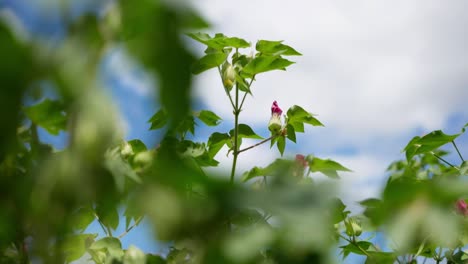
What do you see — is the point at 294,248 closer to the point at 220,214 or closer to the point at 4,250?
the point at 220,214

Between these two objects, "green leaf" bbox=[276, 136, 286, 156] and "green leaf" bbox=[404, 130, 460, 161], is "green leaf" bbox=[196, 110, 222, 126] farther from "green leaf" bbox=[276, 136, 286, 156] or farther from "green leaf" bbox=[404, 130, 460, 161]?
"green leaf" bbox=[404, 130, 460, 161]

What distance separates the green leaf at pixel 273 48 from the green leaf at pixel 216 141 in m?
0.22

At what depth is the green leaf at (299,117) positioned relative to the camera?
1.26 meters

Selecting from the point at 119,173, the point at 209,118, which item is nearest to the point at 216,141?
the point at 209,118

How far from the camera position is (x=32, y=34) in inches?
12.7

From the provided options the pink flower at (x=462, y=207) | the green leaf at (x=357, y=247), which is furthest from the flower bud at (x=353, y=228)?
the pink flower at (x=462, y=207)

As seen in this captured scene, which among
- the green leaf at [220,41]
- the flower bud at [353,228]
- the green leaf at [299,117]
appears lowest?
the flower bud at [353,228]

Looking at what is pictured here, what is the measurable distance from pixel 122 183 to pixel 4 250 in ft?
0.63

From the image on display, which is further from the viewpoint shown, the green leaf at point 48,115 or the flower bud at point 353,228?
the flower bud at point 353,228

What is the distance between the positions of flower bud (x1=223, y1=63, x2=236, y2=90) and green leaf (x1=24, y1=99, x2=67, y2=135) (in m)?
0.67

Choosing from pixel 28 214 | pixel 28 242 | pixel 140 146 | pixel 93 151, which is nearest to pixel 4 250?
pixel 28 242

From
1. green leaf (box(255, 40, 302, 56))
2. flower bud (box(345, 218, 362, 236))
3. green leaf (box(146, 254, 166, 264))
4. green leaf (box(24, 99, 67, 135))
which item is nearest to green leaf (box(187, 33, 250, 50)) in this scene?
green leaf (box(255, 40, 302, 56))

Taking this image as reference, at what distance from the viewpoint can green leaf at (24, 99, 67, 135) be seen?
16.2 inches

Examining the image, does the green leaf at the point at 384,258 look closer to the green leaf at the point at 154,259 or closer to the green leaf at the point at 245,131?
the green leaf at the point at 154,259
